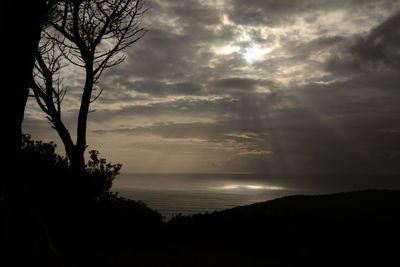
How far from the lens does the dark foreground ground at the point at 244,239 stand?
391 inches

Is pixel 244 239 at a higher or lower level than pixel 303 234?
lower

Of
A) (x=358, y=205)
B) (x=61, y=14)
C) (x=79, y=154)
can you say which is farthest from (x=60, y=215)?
(x=358, y=205)

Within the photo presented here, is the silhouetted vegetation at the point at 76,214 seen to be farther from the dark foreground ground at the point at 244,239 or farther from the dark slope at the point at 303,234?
the dark slope at the point at 303,234

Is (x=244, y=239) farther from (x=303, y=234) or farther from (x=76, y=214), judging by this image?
(x=76, y=214)

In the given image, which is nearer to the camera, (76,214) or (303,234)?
(303,234)

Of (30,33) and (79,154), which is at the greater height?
(30,33)

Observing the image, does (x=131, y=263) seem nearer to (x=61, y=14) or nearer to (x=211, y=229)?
(x=211, y=229)

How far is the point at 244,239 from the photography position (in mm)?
11562

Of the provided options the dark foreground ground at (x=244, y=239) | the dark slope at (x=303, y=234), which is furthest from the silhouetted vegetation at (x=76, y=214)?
the dark slope at (x=303, y=234)

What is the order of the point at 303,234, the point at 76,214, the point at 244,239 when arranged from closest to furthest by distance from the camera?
the point at 303,234, the point at 244,239, the point at 76,214

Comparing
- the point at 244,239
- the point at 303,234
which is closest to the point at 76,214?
the point at 244,239

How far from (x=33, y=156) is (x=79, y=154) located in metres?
2.70

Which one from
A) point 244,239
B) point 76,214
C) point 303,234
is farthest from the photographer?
point 76,214

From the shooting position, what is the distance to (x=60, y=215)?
12.5 m
